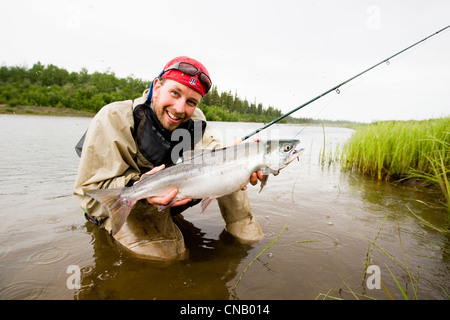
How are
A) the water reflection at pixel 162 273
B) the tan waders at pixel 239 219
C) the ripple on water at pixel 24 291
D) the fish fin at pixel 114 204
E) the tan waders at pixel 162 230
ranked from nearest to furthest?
the ripple on water at pixel 24 291, the water reflection at pixel 162 273, the fish fin at pixel 114 204, the tan waders at pixel 162 230, the tan waders at pixel 239 219

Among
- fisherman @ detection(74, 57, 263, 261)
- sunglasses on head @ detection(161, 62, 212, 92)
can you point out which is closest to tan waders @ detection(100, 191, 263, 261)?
fisherman @ detection(74, 57, 263, 261)

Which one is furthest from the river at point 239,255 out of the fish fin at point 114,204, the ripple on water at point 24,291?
the fish fin at point 114,204

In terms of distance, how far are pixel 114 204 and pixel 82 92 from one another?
229 ft

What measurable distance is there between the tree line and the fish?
181ft

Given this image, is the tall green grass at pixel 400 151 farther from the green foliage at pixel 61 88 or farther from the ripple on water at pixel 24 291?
the green foliage at pixel 61 88

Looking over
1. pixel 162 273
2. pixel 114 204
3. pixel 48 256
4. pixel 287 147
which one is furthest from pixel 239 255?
pixel 48 256

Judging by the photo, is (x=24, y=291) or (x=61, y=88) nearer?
(x=24, y=291)

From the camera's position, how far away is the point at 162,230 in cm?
326

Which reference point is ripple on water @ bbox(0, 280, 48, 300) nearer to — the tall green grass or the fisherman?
the fisherman

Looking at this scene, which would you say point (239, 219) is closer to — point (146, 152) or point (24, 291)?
point (146, 152)

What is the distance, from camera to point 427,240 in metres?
3.60

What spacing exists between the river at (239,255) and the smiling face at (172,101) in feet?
5.76

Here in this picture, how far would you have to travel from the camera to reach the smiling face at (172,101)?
10.4 ft

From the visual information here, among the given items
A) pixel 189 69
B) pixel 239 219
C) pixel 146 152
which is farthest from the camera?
pixel 239 219
